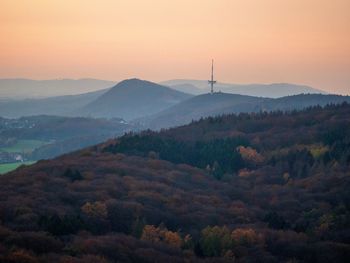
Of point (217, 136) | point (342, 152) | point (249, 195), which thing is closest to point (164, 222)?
point (249, 195)

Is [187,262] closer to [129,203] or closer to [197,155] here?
[129,203]

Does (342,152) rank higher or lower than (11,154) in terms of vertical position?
higher

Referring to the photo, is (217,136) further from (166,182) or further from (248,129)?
(166,182)

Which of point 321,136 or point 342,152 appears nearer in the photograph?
point 342,152

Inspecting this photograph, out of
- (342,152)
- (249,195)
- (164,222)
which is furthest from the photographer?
(342,152)

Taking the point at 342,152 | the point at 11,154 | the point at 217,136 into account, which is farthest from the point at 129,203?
the point at 11,154

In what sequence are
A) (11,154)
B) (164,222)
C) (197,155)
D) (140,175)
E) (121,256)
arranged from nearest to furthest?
(121,256) < (164,222) < (140,175) < (197,155) < (11,154)
